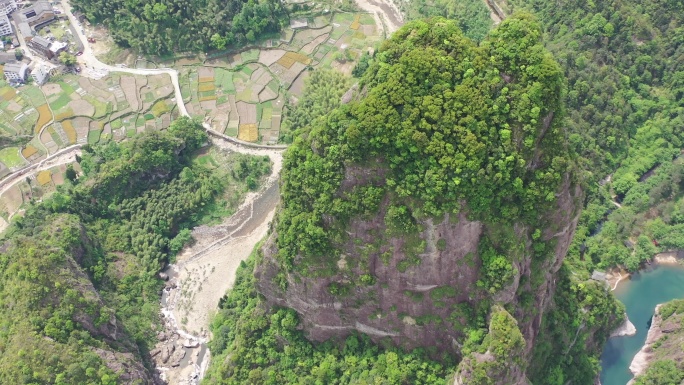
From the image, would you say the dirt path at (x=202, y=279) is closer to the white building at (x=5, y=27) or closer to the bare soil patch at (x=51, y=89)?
the bare soil patch at (x=51, y=89)

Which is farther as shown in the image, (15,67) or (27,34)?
(27,34)

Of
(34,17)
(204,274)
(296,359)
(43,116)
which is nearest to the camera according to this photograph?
(296,359)

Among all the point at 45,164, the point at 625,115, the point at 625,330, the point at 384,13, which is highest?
the point at 384,13

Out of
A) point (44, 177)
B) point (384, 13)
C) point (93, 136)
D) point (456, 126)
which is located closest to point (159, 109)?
point (93, 136)

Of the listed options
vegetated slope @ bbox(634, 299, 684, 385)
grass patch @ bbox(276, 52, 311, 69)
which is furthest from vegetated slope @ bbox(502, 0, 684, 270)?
grass patch @ bbox(276, 52, 311, 69)

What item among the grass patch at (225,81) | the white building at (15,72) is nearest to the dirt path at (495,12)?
the grass patch at (225,81)

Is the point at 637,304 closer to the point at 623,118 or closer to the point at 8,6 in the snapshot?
the point at 623,118
